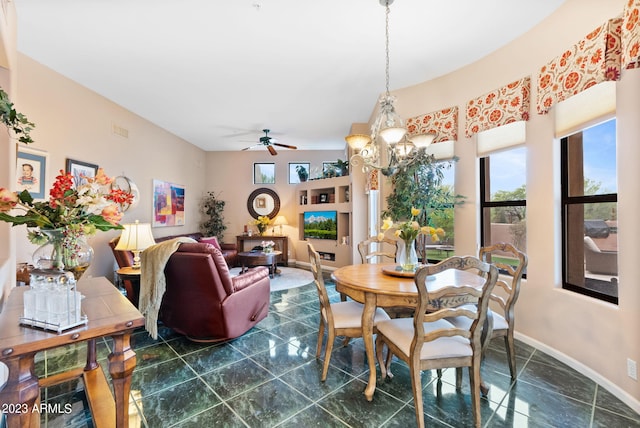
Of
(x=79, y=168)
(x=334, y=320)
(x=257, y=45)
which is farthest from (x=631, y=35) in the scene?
(x=79, y=168)

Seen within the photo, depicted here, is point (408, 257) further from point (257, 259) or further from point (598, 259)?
point (257, 259)

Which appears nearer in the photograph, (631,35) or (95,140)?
(631,35)

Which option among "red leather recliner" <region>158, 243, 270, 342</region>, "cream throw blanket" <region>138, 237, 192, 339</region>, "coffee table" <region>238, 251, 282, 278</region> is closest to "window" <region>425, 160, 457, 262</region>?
"red leather recliner" <region>158, 243, 270, 342</region>

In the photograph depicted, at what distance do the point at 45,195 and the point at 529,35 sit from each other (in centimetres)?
578

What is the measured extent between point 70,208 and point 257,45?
2.53m

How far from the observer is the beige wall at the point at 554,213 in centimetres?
197

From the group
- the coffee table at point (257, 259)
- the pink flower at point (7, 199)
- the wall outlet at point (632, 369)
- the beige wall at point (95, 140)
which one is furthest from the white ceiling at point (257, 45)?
the wall outlet at point (632, 369)

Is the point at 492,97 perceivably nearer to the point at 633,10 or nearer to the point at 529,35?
the point at 529,35

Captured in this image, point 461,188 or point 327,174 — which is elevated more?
point 327,174

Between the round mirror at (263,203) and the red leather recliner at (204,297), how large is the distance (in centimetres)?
479

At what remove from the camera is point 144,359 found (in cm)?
257

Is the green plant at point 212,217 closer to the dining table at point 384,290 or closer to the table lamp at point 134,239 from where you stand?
the table lamp at point 134,239

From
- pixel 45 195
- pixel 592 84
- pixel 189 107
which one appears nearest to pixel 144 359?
pixel 45 195

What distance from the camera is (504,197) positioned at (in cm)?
328
